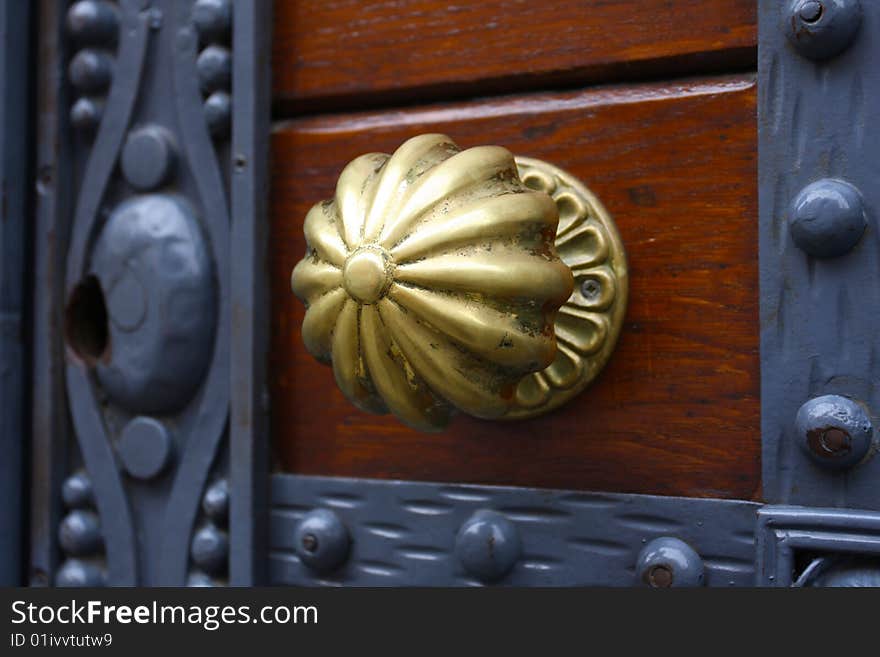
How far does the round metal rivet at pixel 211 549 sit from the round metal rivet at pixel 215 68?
0.87ft

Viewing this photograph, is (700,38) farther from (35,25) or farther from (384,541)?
(35,25)

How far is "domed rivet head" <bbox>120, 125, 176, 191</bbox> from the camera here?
0.63 m

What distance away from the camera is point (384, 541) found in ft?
1.86

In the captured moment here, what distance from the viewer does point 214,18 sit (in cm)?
61

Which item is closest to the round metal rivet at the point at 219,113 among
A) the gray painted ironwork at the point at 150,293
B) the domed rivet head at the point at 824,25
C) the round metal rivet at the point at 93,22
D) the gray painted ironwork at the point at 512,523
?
the gray painted ironwork at the point at 150,293

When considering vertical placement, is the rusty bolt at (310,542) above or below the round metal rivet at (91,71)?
below

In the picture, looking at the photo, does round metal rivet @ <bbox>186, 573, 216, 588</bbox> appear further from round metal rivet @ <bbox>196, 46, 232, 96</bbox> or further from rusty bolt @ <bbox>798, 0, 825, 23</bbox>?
rusty bolt @ <bbox>798, 0, 825, 23</bbox>

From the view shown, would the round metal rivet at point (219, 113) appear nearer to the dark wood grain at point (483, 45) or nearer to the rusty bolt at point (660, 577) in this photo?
Answer: the dark wood grain at point (483, 45)

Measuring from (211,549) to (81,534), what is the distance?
104mm

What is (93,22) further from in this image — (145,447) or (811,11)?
(811,11)

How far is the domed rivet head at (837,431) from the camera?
0.44 m

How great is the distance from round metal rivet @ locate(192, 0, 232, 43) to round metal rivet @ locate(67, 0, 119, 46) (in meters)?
0.08

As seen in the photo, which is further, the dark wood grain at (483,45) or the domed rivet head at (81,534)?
the domed rivet head at (81,534)

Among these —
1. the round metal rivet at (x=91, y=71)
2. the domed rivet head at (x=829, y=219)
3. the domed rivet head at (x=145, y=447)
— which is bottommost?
the domed rivet head at (x=145, y=447)
